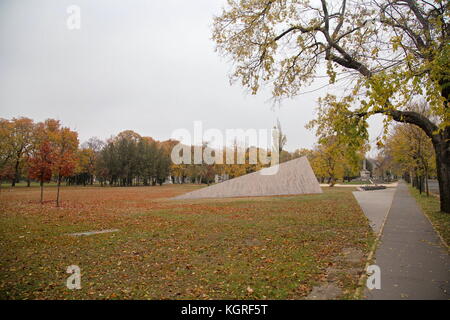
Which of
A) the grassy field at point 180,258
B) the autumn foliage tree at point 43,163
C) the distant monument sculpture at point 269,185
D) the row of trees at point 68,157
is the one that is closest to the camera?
the grassy field at point 180,258

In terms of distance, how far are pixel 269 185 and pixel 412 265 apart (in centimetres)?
2179

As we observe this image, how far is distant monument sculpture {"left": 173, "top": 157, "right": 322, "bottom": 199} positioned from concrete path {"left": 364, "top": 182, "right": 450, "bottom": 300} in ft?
58.5

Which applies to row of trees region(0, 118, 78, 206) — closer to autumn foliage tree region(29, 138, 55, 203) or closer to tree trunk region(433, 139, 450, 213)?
autumn foliage tree region(29, 138, 55, 203)

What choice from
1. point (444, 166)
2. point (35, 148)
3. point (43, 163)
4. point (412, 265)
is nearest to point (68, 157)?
point (43, 163)

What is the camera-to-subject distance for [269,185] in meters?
27.3

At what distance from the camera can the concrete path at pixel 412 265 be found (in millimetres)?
4242

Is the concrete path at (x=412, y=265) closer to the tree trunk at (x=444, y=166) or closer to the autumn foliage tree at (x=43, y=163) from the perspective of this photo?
the tree trunk at (x=444, y=166)

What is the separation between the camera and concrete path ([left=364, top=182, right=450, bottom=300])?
13.9ft

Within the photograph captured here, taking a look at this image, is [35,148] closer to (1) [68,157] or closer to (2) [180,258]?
(1) [68,157]

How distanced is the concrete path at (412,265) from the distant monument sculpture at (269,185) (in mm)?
17835

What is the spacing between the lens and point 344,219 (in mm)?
11758

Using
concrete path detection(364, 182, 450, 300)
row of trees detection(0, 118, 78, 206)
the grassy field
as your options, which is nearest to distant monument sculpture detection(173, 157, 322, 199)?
row of trees detection(0, 118, 78, 206)

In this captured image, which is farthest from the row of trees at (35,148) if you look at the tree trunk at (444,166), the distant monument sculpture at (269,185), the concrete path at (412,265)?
the tree trunk at (444,166)
